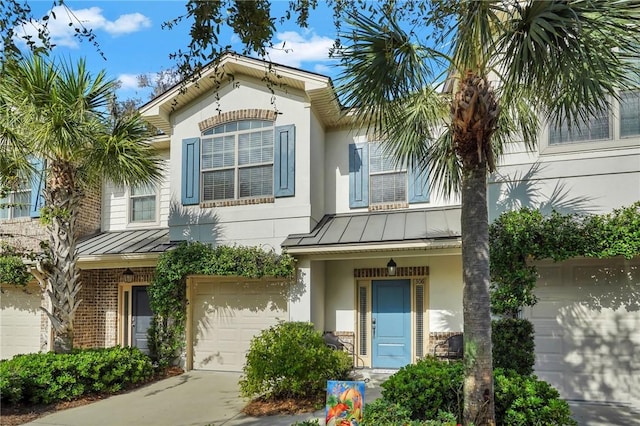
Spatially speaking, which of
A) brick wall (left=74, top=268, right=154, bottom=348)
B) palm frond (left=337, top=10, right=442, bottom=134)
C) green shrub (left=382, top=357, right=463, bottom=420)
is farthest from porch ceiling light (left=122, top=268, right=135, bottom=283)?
palm frond (left=337, top=10, right=442, bottom=134)

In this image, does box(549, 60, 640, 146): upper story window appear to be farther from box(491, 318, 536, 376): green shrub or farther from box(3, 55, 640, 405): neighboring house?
box(491, 318, 536, 376): green shrub

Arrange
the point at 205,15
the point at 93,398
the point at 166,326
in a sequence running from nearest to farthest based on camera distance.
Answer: the point at 205,15 < the point at 93,398 < the point at 166,326

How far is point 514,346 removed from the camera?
7211 mm

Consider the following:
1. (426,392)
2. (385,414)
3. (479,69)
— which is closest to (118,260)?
(385,414)

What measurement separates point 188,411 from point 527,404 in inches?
208

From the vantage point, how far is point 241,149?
10.8m

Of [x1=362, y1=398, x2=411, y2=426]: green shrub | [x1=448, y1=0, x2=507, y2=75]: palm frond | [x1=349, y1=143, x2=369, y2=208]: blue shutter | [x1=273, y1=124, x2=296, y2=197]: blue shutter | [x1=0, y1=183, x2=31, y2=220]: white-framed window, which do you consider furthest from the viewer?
[x1=0, y1=183, x2=31, y2=220]: white-framed window

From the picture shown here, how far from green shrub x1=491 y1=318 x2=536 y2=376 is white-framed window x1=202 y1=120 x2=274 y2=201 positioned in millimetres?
5734

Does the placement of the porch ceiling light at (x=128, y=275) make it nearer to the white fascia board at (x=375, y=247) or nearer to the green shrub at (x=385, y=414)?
the white fascia board at (x=375, y=247)

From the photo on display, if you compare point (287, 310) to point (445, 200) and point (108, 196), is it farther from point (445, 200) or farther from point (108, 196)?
point (108, 196)

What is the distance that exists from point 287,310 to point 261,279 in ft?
3.20

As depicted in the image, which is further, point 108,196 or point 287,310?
point 108,196

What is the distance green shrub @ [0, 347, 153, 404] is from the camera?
308 inches

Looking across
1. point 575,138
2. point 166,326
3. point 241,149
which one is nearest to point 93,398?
point 166,326
